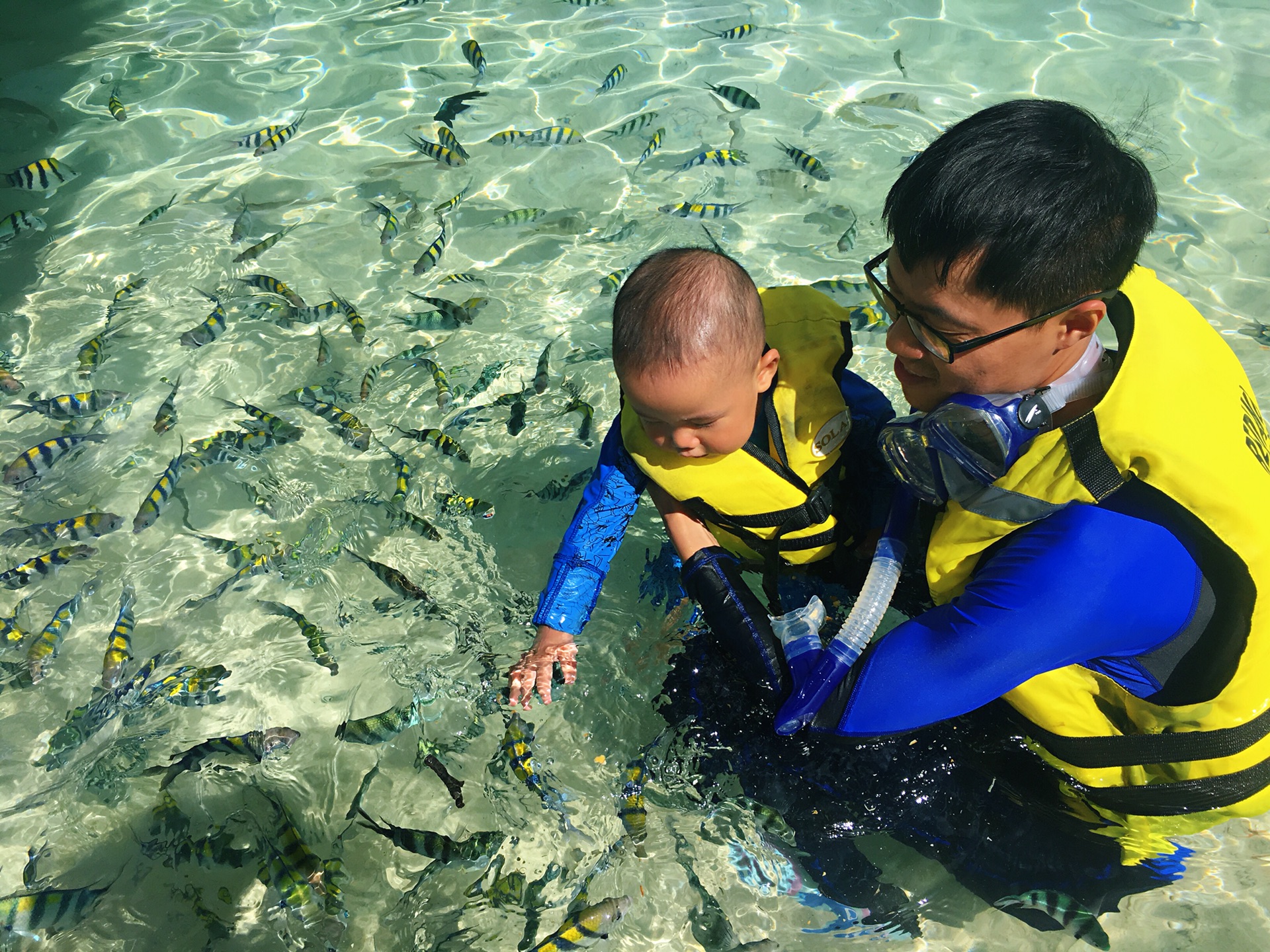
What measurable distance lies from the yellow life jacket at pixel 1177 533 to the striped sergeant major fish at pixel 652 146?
14.8 feet

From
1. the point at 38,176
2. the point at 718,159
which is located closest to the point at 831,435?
the point at 718,159

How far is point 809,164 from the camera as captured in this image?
6.16 metres

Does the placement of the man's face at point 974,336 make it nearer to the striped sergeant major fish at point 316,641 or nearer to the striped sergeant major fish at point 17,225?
the striped sergeant major fish at point 316,641

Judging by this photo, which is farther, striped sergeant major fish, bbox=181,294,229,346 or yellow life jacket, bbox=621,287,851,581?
striped sergeant major fish, bbox=181,294,229,346

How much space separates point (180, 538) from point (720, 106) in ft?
17.7

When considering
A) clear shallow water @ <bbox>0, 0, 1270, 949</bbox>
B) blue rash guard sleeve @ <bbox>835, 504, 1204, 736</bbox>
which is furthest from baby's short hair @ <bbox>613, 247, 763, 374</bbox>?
clear shallow water @ <bbox>0, 0, 1270, 949</bbox>

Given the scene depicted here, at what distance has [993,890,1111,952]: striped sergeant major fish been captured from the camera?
2.73m

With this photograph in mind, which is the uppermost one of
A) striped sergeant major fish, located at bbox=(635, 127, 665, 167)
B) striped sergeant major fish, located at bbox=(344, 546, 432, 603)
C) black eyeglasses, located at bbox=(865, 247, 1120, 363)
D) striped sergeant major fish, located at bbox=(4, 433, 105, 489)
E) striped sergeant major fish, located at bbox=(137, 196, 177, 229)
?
black eyeglasses, located at bbox=(865, 247, 1120, 363)

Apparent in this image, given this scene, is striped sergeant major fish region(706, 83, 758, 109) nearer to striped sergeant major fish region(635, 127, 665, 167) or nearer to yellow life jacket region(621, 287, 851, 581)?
striped sergeant major fish region(635, 127, 665, 167)

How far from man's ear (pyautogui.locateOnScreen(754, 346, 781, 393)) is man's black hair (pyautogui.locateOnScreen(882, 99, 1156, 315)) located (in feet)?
2.86

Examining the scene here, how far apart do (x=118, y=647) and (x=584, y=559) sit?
2.30 m

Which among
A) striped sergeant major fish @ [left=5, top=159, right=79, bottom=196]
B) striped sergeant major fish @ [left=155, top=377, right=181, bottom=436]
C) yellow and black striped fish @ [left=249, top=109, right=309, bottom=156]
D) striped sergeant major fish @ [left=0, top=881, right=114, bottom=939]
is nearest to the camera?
striped sergeant major fish @ [left=0, top=881, right=114, bottom=939]

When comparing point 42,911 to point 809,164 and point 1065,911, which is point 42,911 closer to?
point 1065,911

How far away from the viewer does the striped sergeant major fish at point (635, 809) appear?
10.5 ft
